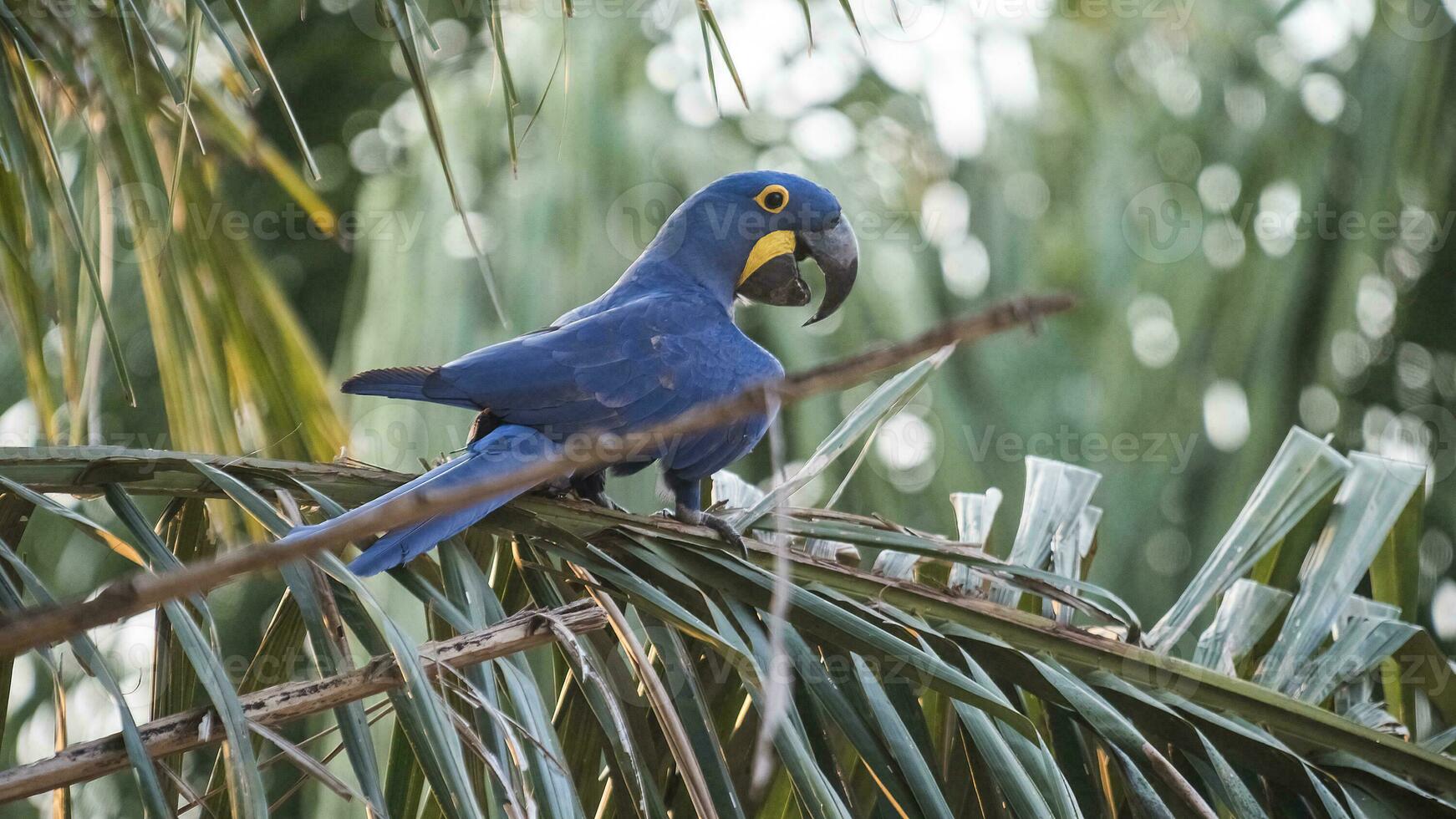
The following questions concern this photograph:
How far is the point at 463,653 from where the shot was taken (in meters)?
1.19

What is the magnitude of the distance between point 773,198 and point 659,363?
0.61 m

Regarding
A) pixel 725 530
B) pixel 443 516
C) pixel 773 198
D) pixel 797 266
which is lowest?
pixel 725 530

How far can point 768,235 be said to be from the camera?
100 inches

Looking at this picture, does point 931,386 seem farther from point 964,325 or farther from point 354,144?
point 964,325

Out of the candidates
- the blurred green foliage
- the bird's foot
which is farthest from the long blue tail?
the blurred green foliage

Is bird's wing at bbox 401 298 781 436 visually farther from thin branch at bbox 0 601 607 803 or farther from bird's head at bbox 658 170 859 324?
thin branch at bbox 0 601 607 803

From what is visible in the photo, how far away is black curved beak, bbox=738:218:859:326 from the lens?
255 cm

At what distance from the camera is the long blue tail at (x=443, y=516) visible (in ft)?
4.74

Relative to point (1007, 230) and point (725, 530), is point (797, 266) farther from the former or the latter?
point (1007, 230)

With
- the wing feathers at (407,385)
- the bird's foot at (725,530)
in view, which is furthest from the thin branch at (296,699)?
the wing feathers at (407,385)

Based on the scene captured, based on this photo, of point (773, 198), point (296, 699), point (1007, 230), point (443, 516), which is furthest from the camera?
point (1007, 230)

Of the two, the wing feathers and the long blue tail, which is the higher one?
the wing feathers

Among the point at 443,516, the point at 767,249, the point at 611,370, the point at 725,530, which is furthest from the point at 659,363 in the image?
the point at 443,516

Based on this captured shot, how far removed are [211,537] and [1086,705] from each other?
3.71ft
